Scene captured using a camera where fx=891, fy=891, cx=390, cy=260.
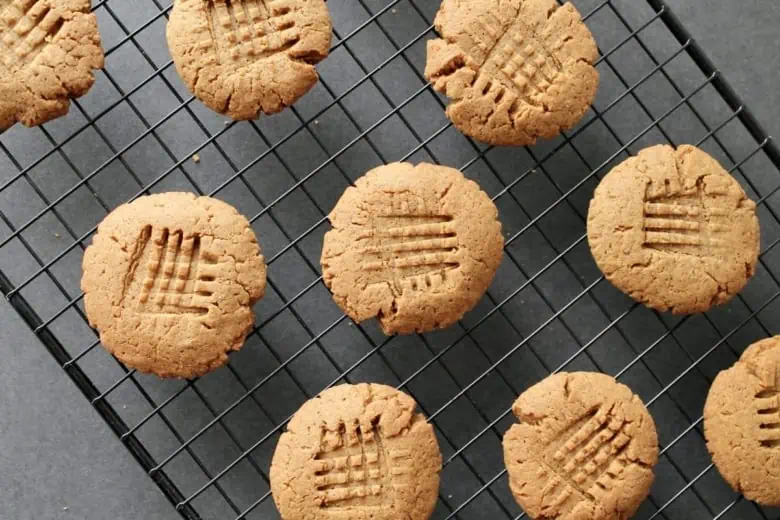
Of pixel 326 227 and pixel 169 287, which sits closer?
pixel 169 287

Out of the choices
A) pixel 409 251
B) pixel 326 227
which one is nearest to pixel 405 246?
pixel 409 251

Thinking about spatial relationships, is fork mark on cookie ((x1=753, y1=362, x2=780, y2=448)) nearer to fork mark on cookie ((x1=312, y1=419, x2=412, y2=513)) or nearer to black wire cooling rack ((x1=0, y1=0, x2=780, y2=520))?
black wire cooling rack ((x1=0, y1=0, x2=780, y2=520))

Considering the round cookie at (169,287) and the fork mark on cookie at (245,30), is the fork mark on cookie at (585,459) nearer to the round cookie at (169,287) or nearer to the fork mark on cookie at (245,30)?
the round cookie at (169,287)

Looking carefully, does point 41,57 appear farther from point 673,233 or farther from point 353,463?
point 673,233

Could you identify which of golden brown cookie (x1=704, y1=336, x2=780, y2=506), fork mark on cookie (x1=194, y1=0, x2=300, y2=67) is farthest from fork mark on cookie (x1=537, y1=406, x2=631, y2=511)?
fork mark on cookie (x1=194, y1=0, x2=300, y2=67)

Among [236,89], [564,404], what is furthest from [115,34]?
[564,404]

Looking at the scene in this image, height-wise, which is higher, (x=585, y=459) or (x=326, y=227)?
(x=326, y=227)

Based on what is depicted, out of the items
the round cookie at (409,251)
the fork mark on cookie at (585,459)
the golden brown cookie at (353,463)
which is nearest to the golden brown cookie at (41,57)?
the round cookie at (409,251)
